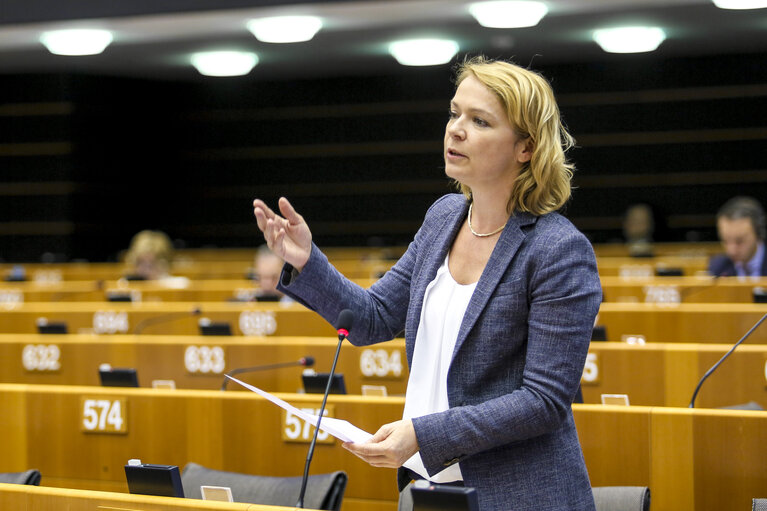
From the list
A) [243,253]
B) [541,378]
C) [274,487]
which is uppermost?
[243,253]

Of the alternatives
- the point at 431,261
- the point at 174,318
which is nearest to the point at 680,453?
the point at 431,261

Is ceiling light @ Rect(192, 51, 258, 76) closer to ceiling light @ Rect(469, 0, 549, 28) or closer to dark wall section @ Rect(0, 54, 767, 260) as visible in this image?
dark wall section @ Rect(0, 54, 767, 260)

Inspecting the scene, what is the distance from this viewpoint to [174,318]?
20.5ft

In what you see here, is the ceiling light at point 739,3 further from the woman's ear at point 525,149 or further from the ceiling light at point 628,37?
the woman's ear at point 525,149

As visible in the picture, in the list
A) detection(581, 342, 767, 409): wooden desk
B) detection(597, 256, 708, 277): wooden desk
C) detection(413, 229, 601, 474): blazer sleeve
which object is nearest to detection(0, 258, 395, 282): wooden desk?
detection(597, 256, 708, 277): wooden desk

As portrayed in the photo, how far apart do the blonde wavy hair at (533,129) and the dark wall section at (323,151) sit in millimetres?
10719

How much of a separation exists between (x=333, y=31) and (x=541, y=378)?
8.70m

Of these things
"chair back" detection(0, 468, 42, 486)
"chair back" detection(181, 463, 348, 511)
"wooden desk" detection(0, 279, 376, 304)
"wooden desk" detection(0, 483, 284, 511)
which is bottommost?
"chair back" detection(181, 463, 348, 511)

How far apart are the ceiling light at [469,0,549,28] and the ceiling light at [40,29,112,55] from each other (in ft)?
11.3

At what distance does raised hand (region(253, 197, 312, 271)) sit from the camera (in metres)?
1.73

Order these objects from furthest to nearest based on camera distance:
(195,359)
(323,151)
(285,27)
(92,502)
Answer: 1. (323,151)
2. (285,27)
3. (195,359)
4. (92,502)

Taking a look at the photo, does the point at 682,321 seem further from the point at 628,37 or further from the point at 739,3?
the point at 628,37

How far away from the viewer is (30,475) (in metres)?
2.54

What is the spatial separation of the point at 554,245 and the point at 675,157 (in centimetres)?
1131
